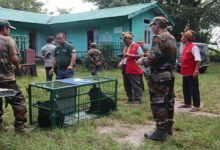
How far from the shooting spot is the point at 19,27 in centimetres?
2033

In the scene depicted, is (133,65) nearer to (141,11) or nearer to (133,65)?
(133,65)

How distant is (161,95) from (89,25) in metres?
16.2

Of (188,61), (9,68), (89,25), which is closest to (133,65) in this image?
(188,61)

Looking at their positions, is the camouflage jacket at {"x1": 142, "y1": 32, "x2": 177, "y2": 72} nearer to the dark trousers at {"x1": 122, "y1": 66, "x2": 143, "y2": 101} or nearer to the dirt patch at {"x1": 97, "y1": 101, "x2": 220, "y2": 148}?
the dirt patch at {"x1": 97, "y1": 101, "x2": 220, "y2": 148}

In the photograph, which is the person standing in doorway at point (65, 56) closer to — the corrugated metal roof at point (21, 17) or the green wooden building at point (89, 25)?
the green wooden building at point (89, 25)

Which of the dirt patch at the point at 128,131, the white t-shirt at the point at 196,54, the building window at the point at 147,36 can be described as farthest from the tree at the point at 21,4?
the dirt patch at the point at 128,131

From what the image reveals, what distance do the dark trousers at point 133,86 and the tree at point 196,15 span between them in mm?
16526

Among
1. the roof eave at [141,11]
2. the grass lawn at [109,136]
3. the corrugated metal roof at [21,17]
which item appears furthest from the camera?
the corrugated metal roof at [21,17]

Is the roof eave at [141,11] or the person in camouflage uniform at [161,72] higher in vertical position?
the roof eave at [141,11]

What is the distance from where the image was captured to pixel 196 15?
22609mm

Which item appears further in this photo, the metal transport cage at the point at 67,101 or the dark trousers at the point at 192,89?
the dark trousers at the point at 192,89

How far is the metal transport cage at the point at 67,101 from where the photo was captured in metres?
5.01

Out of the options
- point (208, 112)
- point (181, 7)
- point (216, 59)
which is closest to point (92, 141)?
point (208, 112)

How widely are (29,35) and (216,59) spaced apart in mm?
14349
